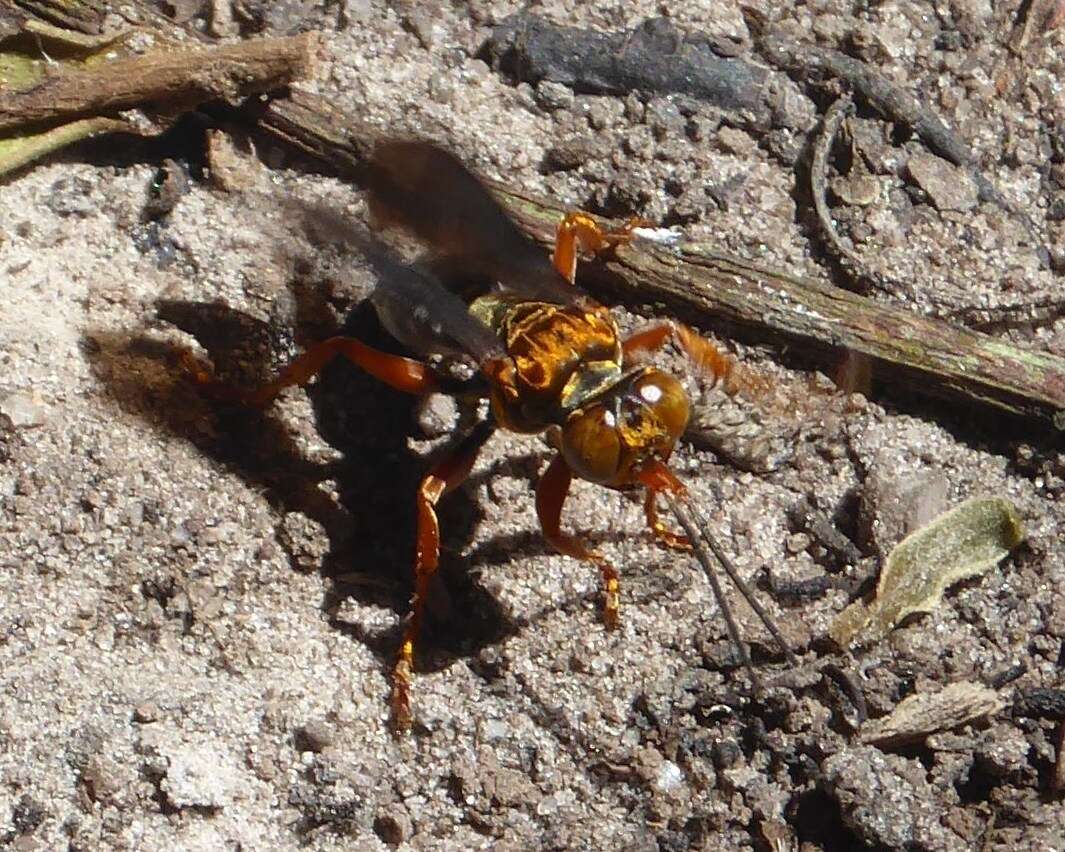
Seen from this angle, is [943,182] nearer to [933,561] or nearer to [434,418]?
[933,561]

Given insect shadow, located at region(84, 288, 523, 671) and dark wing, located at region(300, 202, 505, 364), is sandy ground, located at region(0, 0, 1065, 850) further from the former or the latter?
dark wing, located at region(300, 202, 505, 364)

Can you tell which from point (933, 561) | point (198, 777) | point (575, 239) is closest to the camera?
point (198, 777)

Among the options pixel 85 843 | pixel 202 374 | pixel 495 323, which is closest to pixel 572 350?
pixel 495 323

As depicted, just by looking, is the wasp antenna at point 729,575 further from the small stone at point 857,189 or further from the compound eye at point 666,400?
the small stone at point 857,189

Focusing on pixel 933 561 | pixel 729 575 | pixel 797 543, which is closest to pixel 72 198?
pixel 729 575

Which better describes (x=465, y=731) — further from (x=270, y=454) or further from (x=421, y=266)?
(x=421, y=266)
